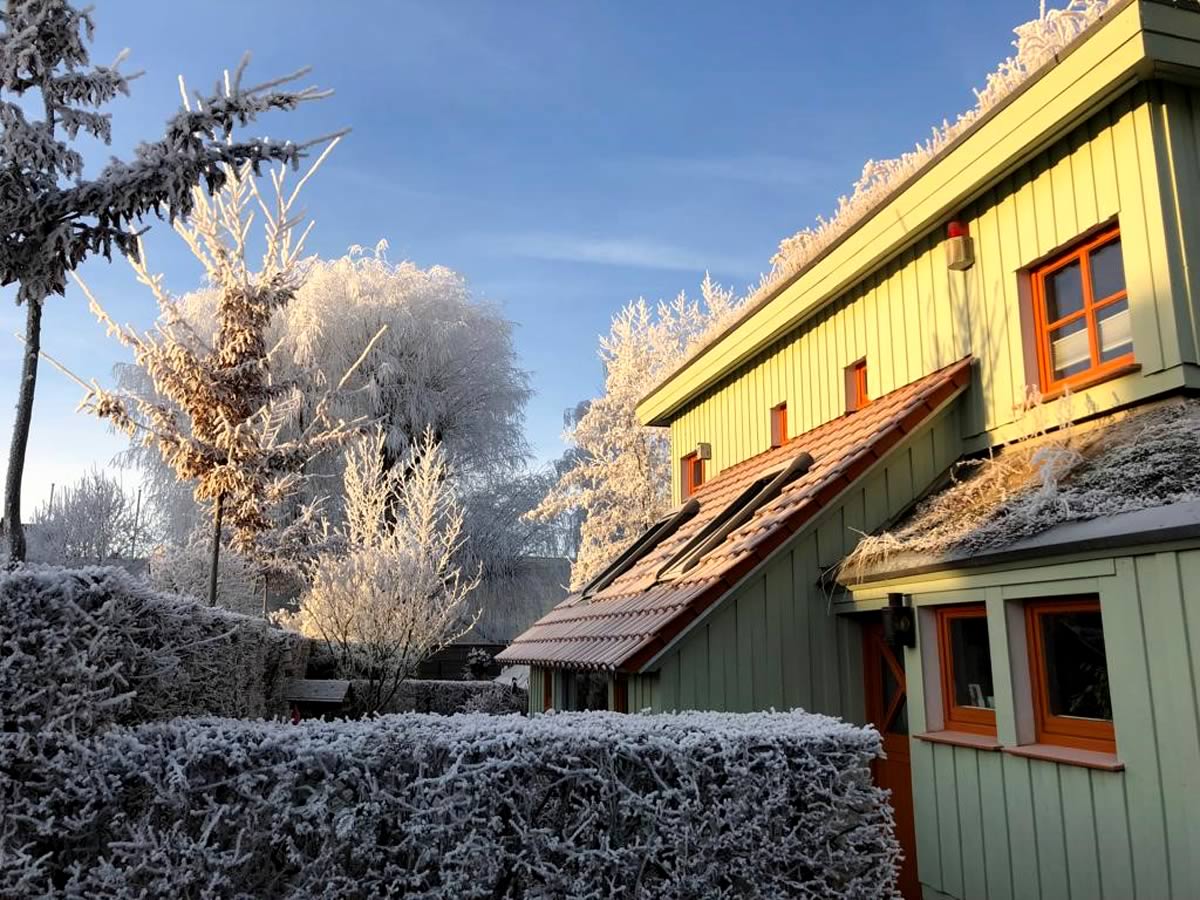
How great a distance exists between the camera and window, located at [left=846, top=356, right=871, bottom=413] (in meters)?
8.98

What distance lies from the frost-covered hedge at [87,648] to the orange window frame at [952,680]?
4708 mm

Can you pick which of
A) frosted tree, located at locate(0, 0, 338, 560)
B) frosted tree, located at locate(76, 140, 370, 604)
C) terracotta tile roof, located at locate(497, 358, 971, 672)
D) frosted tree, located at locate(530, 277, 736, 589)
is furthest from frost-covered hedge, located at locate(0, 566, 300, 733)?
frosted tree, located at locate(530, 277, 736, 589)

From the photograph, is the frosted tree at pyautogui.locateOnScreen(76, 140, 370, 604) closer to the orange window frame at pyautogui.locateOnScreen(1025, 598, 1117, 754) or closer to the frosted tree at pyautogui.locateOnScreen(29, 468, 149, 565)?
the orange window frame at pyautogui.locateOnScreen(1025, 598, 1117, 754)

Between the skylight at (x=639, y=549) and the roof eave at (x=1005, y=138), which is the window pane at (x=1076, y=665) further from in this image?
the skylight at (x=639, y=549)

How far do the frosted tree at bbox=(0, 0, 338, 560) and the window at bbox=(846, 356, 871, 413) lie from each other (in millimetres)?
5526

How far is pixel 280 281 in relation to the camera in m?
10.8

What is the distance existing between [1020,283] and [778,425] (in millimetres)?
3974

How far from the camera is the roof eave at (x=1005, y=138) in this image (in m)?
5.48

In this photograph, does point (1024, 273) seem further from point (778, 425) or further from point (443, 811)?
point (443, 811)

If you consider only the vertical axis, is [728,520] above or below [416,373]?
below

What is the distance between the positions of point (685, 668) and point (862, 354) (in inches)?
145

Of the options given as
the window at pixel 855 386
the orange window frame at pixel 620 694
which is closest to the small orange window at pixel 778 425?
the window at pixel 855 386

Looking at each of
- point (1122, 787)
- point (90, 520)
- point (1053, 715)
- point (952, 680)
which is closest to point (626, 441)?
point (90, 520)

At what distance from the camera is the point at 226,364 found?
416 inches
